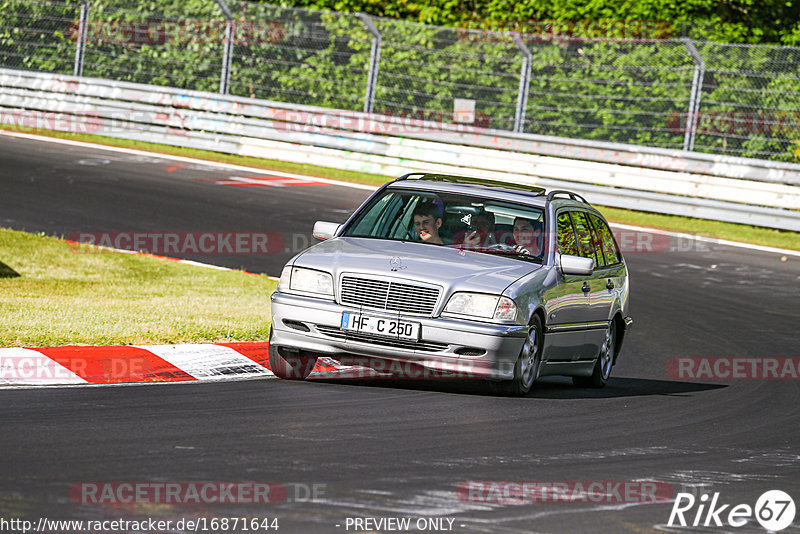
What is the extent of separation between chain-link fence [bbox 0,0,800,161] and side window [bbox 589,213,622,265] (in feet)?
34.8

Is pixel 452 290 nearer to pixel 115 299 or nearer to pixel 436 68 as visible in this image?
pixel 115 299

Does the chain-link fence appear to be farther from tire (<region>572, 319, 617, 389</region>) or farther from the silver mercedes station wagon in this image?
the silver mercedes station wagon

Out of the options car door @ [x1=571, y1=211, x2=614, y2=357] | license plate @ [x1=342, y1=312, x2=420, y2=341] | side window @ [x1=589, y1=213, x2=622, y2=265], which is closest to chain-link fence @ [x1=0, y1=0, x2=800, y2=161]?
side window @ [x1=589, y1=213, x2=622, y2=265]

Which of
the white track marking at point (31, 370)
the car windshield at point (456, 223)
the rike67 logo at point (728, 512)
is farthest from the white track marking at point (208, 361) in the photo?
the rike67 logo at point (728, 512)

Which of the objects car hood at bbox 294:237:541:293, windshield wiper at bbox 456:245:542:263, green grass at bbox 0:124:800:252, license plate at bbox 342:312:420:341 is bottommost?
green grass at bbox 0:124:800:252

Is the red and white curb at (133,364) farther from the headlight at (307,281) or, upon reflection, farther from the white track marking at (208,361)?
the headlight at (307,281)

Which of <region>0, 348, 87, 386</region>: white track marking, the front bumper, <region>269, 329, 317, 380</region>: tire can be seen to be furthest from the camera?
<region>269, 329, 317, 380</region>: tire

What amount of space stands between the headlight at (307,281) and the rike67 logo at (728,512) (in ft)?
10.9

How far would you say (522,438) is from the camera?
307 inches

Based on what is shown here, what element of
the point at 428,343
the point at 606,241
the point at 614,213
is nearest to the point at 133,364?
the point at 428,343

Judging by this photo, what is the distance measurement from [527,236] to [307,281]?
6.10ft

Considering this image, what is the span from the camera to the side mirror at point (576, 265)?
389 inches

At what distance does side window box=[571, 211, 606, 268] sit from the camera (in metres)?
11.0

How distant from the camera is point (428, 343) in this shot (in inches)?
351
